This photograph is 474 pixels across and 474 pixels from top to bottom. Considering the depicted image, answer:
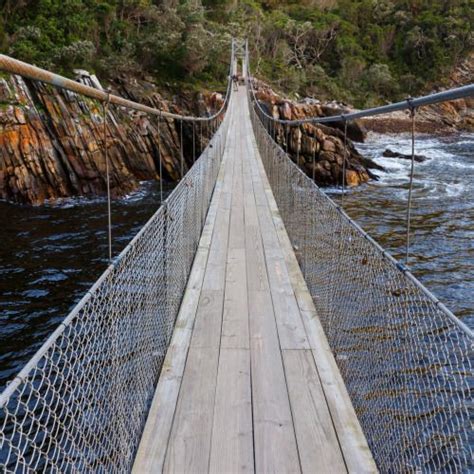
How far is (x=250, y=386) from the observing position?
2.19m

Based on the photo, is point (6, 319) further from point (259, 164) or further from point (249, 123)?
point (249, 123)

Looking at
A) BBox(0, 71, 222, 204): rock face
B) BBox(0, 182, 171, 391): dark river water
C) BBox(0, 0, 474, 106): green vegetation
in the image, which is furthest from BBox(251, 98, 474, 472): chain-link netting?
BBox(0, 0, 474, 106): green vegetation

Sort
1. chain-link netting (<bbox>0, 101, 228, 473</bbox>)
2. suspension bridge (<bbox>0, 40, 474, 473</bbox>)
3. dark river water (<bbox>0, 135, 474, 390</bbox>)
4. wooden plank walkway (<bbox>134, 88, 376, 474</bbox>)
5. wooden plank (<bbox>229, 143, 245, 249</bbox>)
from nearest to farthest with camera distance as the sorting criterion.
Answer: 1. chain-link netting (<bbox>0, 101, 228, 473</bbox>)
2. suspension bridge (<bbox>0, 40, 474, 473</bbox>)
3. wooden plank walkway (<bbox>134, 88, 376, 474</bbox>)
4. wooden plank (<bbox>229, 143, 245, 249</bbox>)
5. dark river water (<bbox>0, 135, 474, 390</bbox>)

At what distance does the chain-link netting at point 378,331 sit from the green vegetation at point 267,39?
10.9m

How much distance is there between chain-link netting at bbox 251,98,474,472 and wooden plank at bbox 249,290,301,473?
0.31 meters

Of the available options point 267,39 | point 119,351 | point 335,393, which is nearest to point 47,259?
point 119,351

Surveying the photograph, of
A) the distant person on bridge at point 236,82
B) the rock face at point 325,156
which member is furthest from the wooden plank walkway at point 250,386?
the distant person on bridge at point 236,82

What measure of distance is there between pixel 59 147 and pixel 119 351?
29.1 ft

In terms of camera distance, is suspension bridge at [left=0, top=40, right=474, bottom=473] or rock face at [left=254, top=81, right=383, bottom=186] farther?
rock face at [left=254, top=81, right=383, bottom=186]

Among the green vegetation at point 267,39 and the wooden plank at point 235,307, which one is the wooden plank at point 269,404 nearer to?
the wooden plank at point 235,307

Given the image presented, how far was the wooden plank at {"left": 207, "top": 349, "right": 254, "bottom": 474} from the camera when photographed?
1.74m

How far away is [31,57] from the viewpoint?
38.7 ft

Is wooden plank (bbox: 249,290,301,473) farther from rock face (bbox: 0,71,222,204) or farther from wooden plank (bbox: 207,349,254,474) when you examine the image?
rock face (bbox: 0,71,222,204)

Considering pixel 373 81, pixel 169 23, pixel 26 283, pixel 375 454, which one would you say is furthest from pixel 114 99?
pixel 373 81
